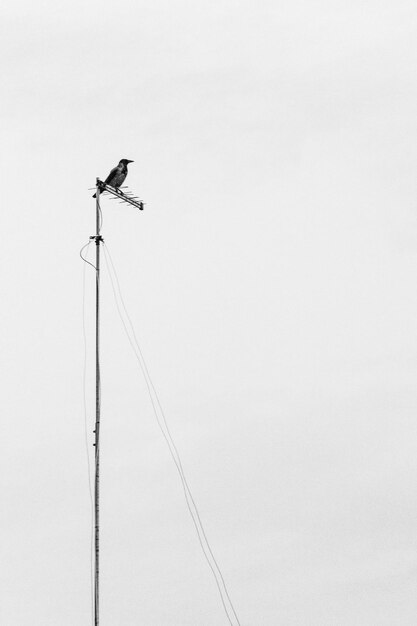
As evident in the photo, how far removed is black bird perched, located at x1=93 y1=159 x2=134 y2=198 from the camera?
34.2m

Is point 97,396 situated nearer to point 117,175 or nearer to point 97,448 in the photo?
point 97,448

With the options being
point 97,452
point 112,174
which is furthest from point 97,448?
point 112,174

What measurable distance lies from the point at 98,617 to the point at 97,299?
9.23 meters

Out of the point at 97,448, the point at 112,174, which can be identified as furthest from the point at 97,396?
the point at 112,174

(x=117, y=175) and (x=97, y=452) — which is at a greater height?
(x=117, y=175)

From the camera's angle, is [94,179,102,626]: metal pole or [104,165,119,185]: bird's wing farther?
[104,165,119,185]: bird's wing

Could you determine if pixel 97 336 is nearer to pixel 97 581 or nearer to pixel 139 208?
pixel 139 208

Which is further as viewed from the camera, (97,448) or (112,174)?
(112,174)

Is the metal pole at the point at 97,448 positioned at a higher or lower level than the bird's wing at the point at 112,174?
lower

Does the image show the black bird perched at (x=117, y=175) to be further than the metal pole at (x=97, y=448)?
Yes

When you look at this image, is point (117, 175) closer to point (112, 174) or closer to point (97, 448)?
point (112, 174)

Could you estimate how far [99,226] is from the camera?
3331 centimetres

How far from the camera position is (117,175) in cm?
3434

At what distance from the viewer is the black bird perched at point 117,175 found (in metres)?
34.2
